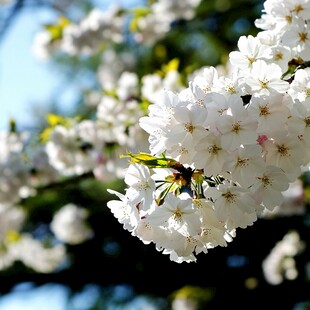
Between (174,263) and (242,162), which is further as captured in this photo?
(174,263)

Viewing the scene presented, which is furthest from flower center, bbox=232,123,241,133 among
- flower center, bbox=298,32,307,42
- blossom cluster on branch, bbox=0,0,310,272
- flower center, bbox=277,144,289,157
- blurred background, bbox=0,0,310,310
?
blurred background, bbox=0,0,310,310

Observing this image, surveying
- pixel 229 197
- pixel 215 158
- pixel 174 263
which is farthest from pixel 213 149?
pixel 174 263

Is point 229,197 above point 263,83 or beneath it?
beneath

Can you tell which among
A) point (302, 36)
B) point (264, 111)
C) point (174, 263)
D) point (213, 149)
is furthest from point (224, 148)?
point (174, 263)

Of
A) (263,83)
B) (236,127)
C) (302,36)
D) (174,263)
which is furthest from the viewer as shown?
(174,263)

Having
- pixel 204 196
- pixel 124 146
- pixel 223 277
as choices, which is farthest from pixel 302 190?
pixel 204 196

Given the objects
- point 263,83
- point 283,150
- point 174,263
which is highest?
point 263,83

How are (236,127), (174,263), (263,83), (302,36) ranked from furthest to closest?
(174,263)
(302,36)
(263,83)
(236,127)

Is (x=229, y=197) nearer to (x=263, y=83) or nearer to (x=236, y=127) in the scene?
(x=236, y=127)

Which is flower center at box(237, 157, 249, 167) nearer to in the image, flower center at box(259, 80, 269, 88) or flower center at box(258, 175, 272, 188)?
flower center at box(258, 175, 272, 188)

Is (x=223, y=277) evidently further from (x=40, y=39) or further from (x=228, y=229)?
(x=228, y=229)

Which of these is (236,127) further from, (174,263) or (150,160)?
(174,263)
